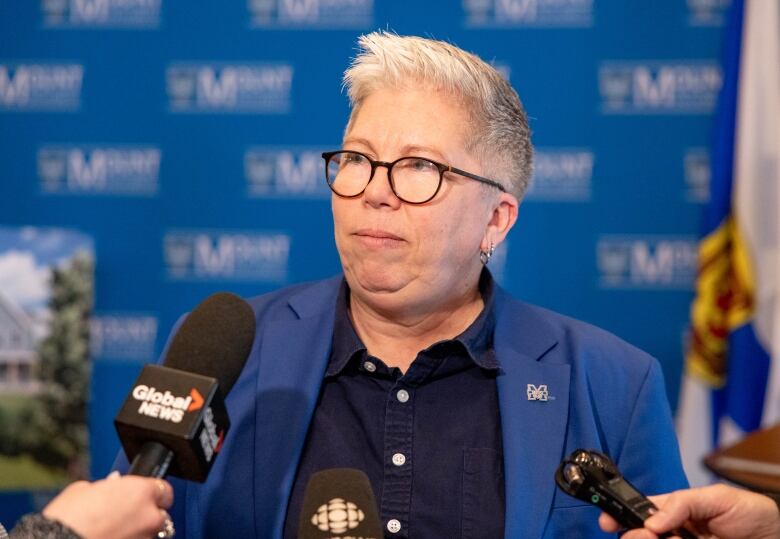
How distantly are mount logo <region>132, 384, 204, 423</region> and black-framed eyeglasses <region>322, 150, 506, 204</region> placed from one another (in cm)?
75

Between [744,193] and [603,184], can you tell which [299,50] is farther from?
[744,193]

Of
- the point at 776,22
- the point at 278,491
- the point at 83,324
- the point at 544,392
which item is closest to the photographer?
the point at 278,491

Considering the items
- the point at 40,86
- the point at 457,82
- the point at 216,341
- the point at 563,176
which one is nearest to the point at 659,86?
the point at 563,176

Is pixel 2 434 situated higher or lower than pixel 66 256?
lower

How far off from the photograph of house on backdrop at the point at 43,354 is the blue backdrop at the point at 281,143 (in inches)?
10.2

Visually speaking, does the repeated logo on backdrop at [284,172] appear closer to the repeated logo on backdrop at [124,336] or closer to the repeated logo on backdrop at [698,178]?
the repeated logo on backdrop at [124,336]

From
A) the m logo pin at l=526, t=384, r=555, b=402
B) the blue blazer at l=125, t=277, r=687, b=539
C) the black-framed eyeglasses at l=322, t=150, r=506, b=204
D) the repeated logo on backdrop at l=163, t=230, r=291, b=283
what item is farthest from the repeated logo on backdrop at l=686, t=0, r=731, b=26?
the m logo pin at l=526, t=384, r=555, b=402

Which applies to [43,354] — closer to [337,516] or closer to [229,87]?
[229,87]

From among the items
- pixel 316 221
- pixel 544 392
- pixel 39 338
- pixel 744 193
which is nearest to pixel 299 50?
pixel 316 221

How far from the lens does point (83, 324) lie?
371 centimetres

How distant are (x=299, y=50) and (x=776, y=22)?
1.84 m

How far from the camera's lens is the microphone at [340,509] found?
1219 mm

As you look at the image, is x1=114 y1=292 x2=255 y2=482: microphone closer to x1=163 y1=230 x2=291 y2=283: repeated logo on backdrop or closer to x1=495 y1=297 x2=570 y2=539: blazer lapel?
x1=495 y1=297 x2=570 y2=539: blazer lapel

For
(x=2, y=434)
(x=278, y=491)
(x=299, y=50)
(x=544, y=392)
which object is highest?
(x=299, y=50)
